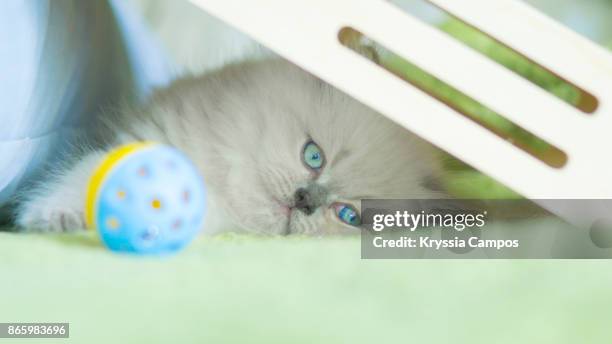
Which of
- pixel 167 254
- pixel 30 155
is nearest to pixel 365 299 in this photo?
pixel 167 254

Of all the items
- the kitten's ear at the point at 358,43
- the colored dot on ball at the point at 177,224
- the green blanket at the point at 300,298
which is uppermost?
the kitten's ear at the point at 358,43

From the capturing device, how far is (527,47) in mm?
848

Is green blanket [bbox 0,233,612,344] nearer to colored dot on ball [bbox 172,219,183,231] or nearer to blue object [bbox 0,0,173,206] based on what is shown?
colored dot on ball [bbox 172,219,183,231]

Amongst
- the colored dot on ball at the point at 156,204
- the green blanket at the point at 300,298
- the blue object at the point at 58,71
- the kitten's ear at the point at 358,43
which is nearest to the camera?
the green blanket at the point at 300,298

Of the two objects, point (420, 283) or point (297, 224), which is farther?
point (297, 224)

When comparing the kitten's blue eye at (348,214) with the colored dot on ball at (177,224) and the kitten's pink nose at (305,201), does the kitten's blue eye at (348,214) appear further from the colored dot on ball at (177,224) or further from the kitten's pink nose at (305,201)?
the colored dot on ball at (177,224)

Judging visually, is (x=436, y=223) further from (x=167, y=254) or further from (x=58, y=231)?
(x=58, y=231)

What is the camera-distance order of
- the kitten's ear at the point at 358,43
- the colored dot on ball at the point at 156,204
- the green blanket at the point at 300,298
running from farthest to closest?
1. the kitten's ear at the point at 358,43
2. the colored dot on ball at the point at 156,204
3. the green blanket at the point at 300,298

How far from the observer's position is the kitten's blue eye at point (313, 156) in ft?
3.43

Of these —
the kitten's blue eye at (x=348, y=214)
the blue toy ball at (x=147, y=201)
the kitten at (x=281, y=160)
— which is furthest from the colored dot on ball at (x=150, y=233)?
the kitten's blue eye at (x=348, y=214)

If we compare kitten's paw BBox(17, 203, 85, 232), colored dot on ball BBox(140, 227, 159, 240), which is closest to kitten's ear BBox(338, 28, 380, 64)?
colored dot on ball BBox(140, 227, 159, 240)

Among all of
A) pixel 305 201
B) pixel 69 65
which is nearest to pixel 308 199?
pixel 305 201

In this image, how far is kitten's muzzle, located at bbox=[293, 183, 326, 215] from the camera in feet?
3.37

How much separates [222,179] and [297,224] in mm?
125
